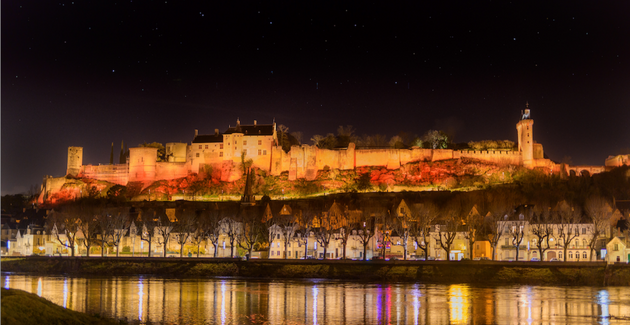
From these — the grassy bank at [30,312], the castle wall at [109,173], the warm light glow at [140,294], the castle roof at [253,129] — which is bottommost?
the warm light glow at [140,294]

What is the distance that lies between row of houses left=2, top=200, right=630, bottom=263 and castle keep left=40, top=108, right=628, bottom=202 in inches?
1193

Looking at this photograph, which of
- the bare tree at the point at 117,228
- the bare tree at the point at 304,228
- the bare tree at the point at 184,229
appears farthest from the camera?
the bare tree at the point at 117,228

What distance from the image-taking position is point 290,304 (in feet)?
120

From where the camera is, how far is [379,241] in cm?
6931

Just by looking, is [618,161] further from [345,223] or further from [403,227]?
[345,223]

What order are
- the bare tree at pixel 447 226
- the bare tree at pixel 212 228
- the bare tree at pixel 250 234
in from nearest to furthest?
the bare tree at pixel 447 226, the bare tree at pixel 250 234, the bare tree at pixel 212 228

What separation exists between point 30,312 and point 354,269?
39003mm

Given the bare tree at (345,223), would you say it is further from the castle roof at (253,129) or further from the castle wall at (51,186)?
the castle wall at (51,186)

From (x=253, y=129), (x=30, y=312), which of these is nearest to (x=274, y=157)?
(x=253, y=129)

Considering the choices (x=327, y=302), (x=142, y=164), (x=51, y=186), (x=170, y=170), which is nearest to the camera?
(x=327, y=302)

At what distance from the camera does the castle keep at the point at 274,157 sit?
360 ft

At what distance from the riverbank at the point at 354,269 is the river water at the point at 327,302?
353 centimetres

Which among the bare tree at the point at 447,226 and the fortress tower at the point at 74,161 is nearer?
the bare tree at the point at 447,226

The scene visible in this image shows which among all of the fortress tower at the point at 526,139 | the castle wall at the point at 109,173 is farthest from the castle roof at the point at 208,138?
the fortress tower at the point at 526,139
